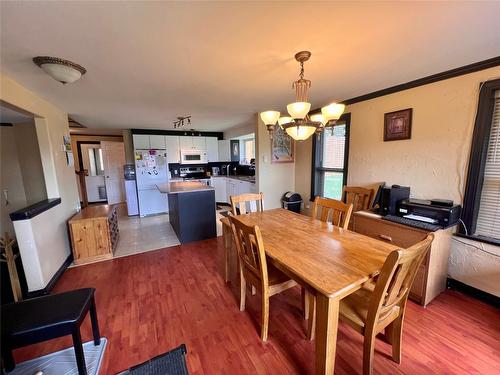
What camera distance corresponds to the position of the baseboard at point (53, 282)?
84.6 inches

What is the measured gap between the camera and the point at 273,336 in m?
1.62

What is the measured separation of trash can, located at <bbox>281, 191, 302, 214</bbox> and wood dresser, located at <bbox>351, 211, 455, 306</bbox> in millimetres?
1755

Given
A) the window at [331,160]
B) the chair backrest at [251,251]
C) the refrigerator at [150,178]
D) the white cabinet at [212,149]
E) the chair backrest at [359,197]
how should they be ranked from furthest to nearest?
the white cabinet at [212,149] → the refrigerator at [150,178] → the window at [331,160] → the chair backrest at [359,197] → the chair backrest at [251,251]

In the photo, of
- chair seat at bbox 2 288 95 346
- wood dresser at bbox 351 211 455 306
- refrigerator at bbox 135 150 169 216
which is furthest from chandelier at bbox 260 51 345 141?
refrigerator at bbox 135 150 169 216

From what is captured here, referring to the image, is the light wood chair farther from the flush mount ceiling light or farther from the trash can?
the trash can

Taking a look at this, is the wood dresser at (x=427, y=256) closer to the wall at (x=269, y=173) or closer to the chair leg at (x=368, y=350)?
the chair leg at (x=368, y=350)

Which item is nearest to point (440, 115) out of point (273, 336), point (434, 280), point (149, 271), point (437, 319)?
point (434, 280)

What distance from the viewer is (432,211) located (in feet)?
6.60

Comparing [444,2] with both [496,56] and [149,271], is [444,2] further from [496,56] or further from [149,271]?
[149,271]

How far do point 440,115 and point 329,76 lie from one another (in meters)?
1.18

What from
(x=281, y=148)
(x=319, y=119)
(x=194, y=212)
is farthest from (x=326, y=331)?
(x=281, y=148)

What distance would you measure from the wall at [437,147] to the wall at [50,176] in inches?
151

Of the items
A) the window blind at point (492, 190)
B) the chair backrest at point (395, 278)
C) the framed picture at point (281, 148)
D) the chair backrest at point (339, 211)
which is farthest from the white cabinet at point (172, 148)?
the window blind at point (492, 190)

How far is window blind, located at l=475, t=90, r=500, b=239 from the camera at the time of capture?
1.85 meters
